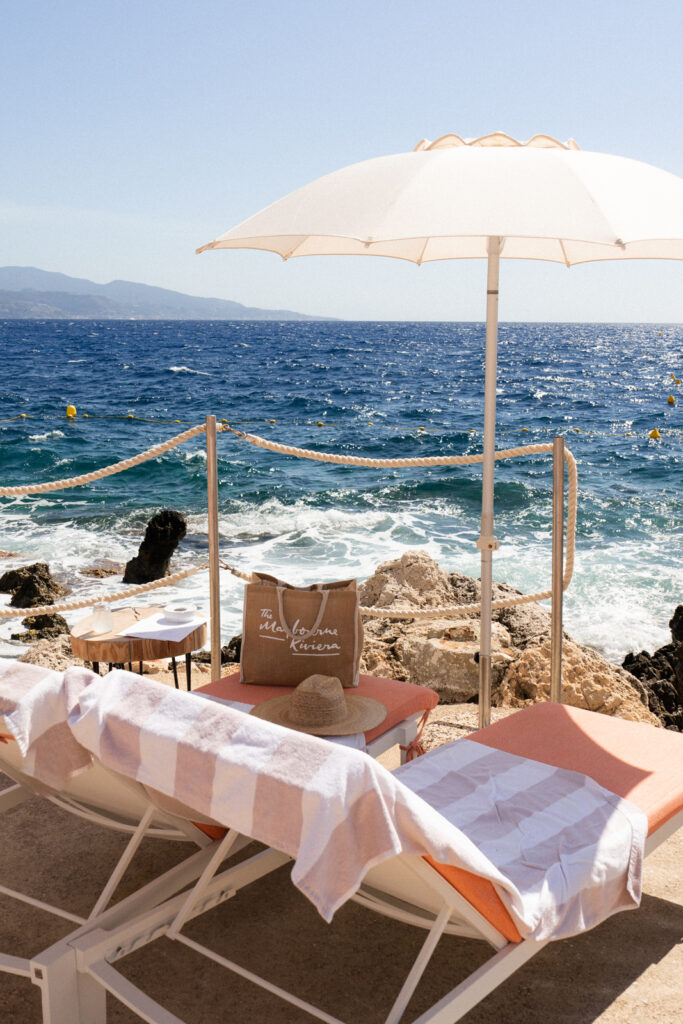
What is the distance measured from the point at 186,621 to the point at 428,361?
4942cm

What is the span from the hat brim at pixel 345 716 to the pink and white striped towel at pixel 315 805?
62cm

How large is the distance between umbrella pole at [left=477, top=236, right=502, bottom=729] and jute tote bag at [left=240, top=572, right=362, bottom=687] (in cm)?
54

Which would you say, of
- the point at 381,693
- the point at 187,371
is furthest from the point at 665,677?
the point at 187,371

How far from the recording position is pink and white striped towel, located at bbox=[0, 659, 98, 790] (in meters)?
2.03

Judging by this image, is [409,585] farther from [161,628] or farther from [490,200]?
[490,200]

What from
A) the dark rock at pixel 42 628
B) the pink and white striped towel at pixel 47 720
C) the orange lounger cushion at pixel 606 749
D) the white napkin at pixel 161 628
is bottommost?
the dark rock at pixel 42 628

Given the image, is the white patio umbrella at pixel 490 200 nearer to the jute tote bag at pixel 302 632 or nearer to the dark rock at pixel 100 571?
the jute tote bag at pixel 302 632

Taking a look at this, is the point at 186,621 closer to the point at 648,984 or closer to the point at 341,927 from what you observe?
the point at 341,927

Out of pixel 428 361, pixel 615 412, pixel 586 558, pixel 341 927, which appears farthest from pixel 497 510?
pixel 428 361

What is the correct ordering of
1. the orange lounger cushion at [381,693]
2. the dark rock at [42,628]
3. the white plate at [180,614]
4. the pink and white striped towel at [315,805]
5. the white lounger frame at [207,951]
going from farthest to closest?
the dark rock at [42,628]
the white plate at [180,614]
the orange lounger cushion at [381,693]
the white lounger frame at [207,951]
the pink and white striped towel at [315,805]

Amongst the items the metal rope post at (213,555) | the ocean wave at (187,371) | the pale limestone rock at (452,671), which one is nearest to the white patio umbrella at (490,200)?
the metal rope post at (213,555)

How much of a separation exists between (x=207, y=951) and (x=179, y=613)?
1.88 metres

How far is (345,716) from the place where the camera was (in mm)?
2957

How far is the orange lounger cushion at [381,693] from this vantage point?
315cm
